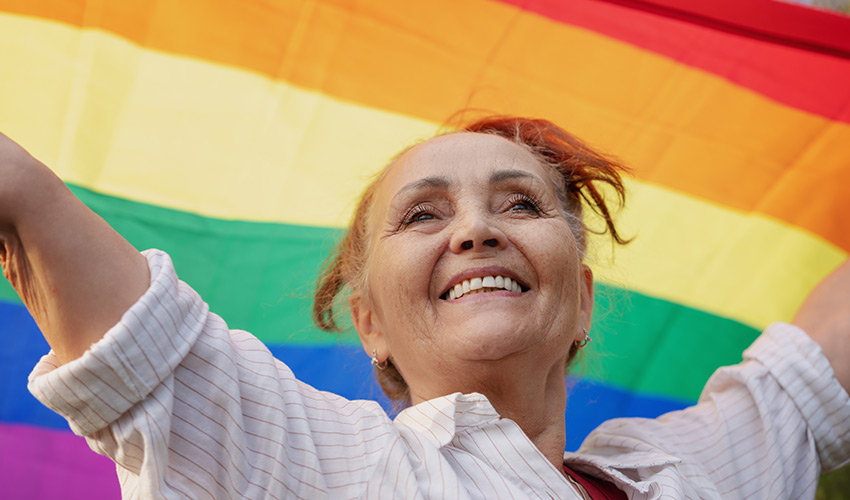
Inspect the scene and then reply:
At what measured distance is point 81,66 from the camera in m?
2.12

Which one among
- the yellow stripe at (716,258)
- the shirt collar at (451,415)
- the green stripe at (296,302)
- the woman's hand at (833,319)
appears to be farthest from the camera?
the yellow stripe at (716,258)

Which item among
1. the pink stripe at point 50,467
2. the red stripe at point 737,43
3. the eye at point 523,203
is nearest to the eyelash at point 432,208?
the eye at point 523,203

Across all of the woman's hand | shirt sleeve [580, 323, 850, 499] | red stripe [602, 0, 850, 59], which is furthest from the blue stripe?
red stripe [602, 0, 850, 59]

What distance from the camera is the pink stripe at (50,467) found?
2082 mm

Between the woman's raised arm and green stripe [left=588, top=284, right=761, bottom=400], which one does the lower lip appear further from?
green stripe [left=588, top=284, right=761, bottom=400]

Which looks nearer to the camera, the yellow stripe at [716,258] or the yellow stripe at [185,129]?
the yellow stripe at [185,129]

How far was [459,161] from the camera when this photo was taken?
1.83m

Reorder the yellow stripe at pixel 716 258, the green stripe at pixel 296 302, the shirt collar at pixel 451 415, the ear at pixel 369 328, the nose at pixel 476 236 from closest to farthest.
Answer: the shirt collar at pixel 451 415
the nose at pixel 476 236
the ear at pixel 369 328
the green stripe at pixel 296 302
the yellow stripe at pixel 716 258

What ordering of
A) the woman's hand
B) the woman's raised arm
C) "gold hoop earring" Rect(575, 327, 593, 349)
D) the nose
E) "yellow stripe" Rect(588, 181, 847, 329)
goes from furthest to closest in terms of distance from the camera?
"yellow stripe" Rect(588, 181, 847, 329)
the woman's hand
"gold hoop earring" Rect(575, 327, 593, 349)
the nose
the woman's raised arm

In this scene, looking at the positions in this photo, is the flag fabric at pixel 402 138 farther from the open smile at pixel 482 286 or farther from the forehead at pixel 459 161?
the open smile at pixel 482 286

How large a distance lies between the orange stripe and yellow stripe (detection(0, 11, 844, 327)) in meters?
0.06

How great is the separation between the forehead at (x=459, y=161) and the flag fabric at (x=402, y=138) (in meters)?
0.53

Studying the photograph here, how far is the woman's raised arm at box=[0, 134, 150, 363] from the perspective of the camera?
1.13 m

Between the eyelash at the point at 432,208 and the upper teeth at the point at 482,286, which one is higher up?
the eyelash at the point at 432,208
